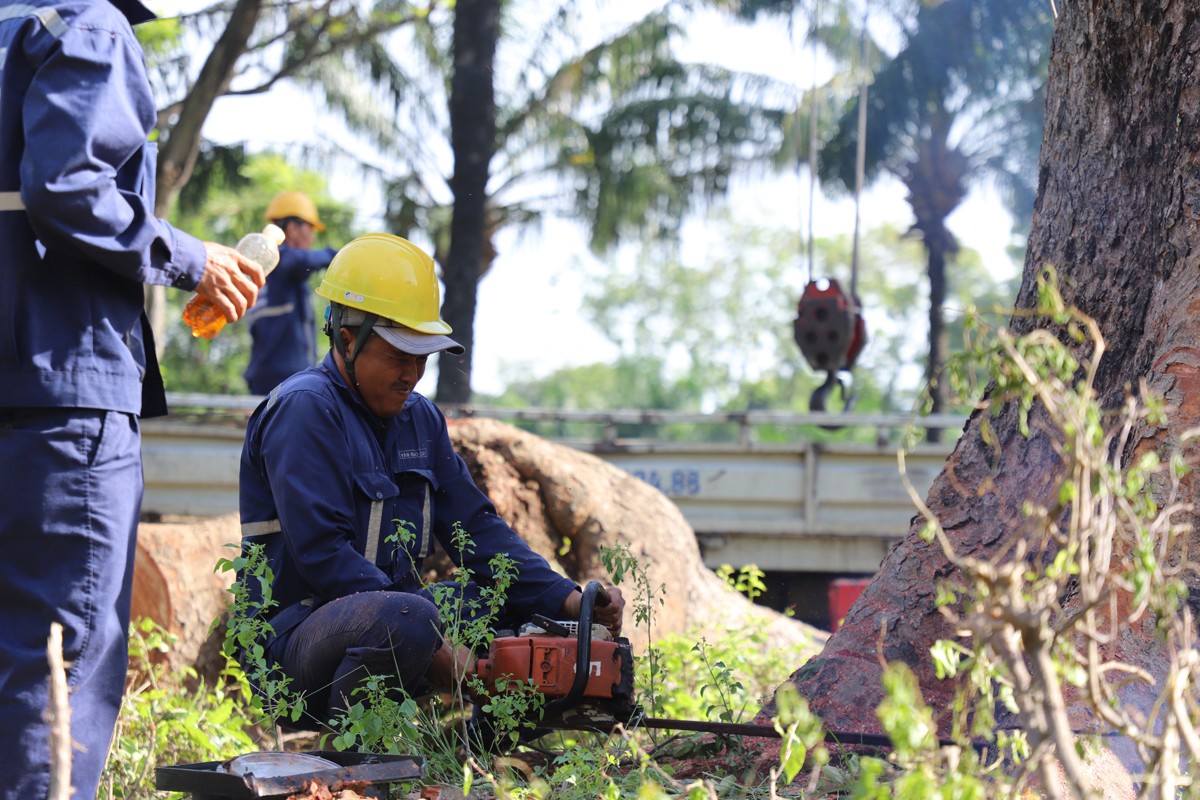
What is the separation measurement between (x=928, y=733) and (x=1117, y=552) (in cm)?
159

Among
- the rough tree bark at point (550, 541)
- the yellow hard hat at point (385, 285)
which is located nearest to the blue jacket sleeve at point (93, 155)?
the yellow hard hat at point (385, 285)

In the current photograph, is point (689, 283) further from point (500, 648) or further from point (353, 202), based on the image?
point (500, 648)

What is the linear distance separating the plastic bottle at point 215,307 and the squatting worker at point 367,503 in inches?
16.0

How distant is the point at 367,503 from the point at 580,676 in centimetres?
82

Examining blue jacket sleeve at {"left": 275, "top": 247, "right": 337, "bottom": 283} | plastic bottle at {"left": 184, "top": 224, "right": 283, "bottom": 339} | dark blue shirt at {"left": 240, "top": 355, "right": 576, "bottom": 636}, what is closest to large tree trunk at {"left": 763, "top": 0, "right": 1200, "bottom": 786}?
dark blue shirt at {"left": 240, "top": 355, "right": 576, "bottom": 636}

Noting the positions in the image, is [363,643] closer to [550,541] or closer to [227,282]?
[227,282]

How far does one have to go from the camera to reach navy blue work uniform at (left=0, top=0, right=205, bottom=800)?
2.43m

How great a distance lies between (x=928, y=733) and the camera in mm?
1472

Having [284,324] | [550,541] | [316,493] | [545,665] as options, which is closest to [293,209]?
[284,324]

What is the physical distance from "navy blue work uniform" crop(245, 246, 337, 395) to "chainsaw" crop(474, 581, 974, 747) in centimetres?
506

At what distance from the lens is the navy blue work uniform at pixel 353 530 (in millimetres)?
3045

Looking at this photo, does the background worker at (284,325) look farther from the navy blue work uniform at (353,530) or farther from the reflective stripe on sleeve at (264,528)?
the reflective stripe on sleeve at (264,528)

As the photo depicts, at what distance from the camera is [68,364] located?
251 centimetres

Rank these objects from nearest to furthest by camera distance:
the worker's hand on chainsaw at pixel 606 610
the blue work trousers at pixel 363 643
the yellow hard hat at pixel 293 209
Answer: the blue work trousers at pixel 363 643
the worker's hand on chainsaw at pixel 606 610
the yellow hard hat at pixel 293 209
